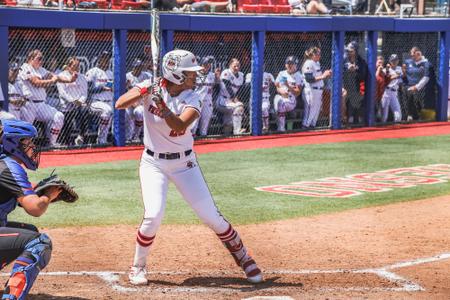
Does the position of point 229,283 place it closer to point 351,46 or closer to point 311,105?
point 311,105

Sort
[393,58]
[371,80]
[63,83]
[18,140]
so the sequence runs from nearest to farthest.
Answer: [18,140]
[63,83]
[371,80]
[393,58]

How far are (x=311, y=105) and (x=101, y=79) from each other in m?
5.62

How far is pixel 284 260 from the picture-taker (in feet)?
29.1

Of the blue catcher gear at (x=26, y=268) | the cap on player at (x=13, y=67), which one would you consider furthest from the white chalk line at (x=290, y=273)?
the cap on player at (x=13, y=67)

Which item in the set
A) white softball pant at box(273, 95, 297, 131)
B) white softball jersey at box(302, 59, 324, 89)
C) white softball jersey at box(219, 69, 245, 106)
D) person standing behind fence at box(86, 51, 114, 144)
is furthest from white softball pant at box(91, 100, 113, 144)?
white softball jersey at box(302, 59, 324, 89)

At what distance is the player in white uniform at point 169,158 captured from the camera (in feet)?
24.8

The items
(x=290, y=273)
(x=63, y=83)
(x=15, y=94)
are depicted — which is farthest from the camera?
(x=63, y=83)

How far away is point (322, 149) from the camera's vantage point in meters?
18.2

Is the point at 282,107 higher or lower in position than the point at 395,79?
lower

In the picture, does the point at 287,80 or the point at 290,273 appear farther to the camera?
the point at 287,80

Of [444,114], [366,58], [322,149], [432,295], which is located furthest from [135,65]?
[432,295]

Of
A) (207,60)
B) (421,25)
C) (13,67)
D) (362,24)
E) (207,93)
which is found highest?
(362,24)

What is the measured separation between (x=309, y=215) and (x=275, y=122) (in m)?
9.75

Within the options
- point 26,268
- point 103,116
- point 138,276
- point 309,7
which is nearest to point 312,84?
point 309,7
